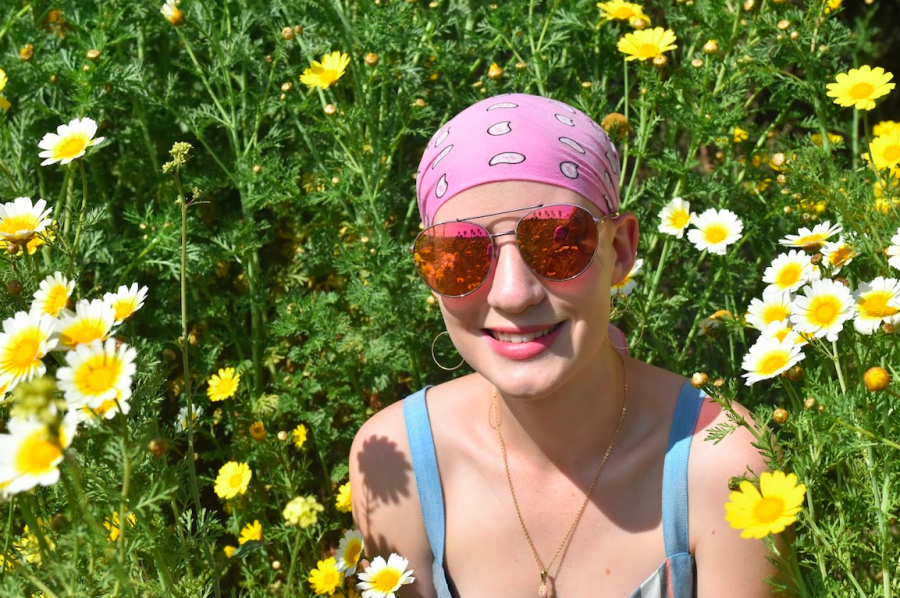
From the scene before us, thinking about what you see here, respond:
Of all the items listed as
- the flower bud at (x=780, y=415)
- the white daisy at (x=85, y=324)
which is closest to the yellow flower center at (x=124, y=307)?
the white daisy at (x=85, y=324)

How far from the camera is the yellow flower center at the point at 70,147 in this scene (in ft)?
6.45

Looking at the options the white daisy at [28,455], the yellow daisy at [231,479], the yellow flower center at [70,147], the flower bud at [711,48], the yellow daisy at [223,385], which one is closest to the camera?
the white daisy at [28,455]

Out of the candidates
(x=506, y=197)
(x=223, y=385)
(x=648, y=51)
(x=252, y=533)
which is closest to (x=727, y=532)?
(x=506, y=197)

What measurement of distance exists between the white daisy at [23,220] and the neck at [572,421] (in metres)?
0.95

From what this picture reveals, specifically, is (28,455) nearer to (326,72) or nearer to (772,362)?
(772,362)

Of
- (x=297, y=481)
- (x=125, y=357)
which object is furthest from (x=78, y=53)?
(x=125, y=357)

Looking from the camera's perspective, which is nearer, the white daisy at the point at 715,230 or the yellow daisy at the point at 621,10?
the white daisy at the point at 715,230

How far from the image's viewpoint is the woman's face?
1.64 metres

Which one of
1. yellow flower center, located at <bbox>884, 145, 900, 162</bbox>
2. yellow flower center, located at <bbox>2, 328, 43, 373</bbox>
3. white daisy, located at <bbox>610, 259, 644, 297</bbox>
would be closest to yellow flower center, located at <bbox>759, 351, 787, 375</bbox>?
white daisy, located at <bbox>610, 259, 644, 297</bbox>

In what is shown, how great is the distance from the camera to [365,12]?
8.29 ft

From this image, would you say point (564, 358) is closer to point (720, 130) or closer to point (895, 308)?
point (895, 308)

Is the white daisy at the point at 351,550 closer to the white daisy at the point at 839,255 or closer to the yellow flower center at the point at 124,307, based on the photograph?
the yellow flower center at the point at 124,307

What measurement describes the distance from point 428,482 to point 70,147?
1.02m

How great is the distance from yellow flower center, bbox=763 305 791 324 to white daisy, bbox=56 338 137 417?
1.14m
